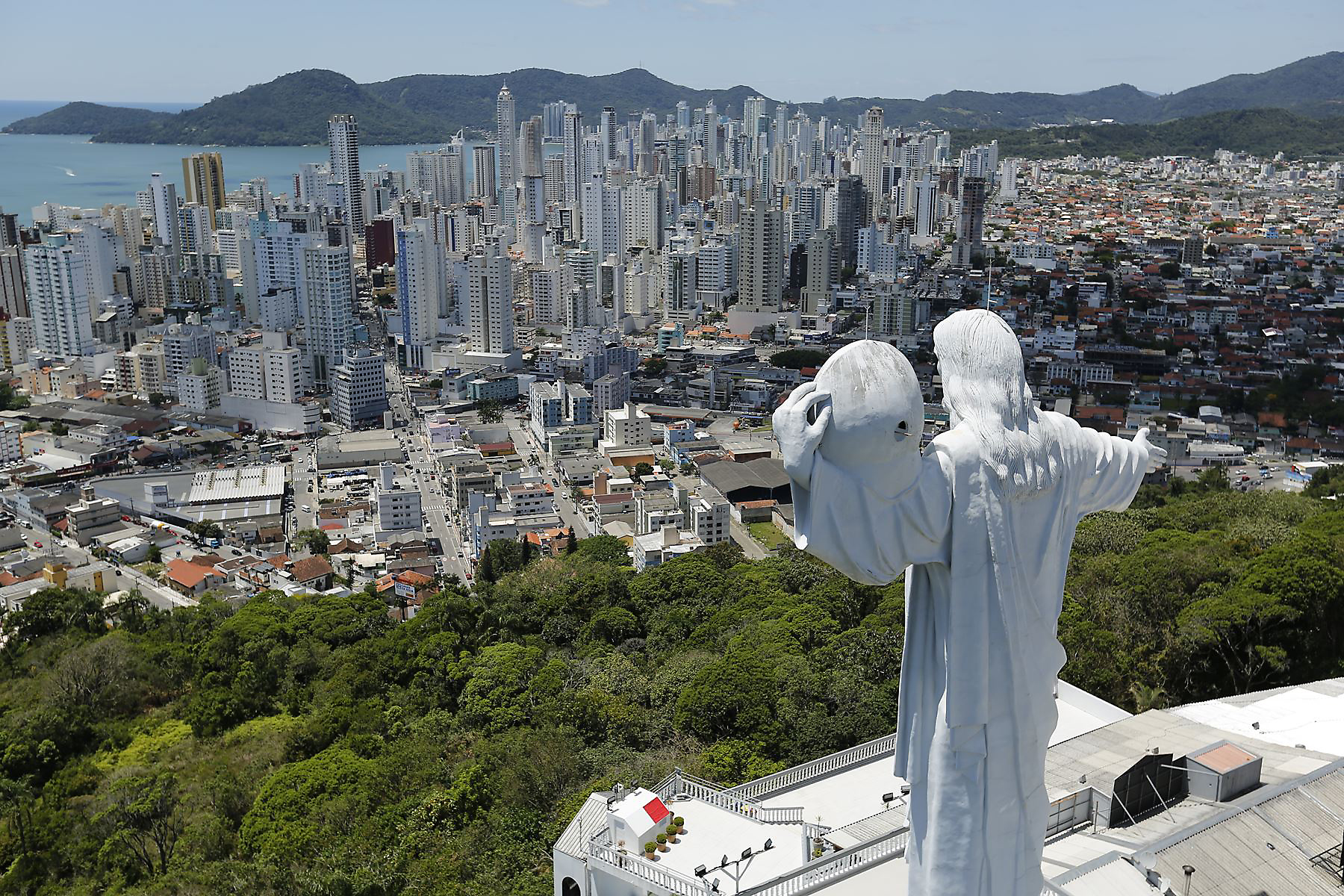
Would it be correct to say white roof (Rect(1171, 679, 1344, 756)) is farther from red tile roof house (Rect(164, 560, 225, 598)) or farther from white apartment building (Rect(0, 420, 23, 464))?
white apartment building (Rect(0, 420, 23, 464))

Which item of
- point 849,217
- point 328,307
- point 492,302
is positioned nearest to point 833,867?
point 492,302

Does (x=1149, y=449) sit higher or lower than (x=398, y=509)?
higher

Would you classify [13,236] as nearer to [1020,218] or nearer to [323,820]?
[323,820]

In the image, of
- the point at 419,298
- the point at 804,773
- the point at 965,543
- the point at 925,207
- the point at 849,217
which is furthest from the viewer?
the point at 925,207

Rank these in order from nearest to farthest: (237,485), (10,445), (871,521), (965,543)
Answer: (871,521)
(965,543)
(237,485)
(10,445)

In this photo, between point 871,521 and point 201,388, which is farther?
point 201,388

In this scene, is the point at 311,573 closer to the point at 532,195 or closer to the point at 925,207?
the point at 532,195

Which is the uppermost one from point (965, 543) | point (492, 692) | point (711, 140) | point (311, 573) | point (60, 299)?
point (711, 140)
